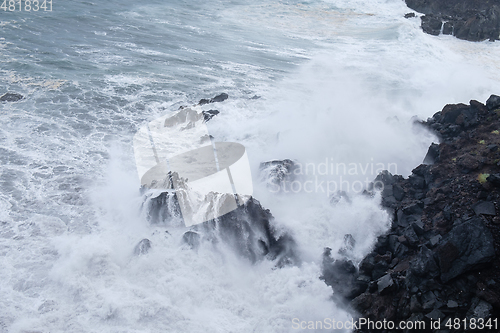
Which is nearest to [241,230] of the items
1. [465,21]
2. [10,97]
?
[10,97]

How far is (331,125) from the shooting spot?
50.1 feet

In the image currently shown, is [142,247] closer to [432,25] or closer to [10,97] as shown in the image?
[10,97]

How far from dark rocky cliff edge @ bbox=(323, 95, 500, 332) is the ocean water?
→ 0.80 m

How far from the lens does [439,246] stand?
7.21 metres

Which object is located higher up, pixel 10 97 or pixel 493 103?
pixel 493 103

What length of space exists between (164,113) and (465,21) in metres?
31.0

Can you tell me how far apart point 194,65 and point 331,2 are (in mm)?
28244

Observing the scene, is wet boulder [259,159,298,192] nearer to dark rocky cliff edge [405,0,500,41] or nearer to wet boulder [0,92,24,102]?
wet boulder [0,92,24,102]

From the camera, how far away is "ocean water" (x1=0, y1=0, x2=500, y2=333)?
27.0ft

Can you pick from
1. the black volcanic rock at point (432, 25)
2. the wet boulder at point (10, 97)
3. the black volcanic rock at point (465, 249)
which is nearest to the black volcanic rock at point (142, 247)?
the black volcanic rock at point (465, 249)

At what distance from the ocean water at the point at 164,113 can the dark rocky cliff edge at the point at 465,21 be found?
1.62 metres

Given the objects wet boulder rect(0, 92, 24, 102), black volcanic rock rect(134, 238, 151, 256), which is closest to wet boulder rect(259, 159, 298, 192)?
black volcanic rock rect(134, 238, 151, 256)

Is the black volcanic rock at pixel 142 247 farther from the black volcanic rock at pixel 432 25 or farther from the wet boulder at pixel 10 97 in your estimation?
the black volcanic rock at pixel 432 25

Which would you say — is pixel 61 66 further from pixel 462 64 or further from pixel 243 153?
pixel 462 64
